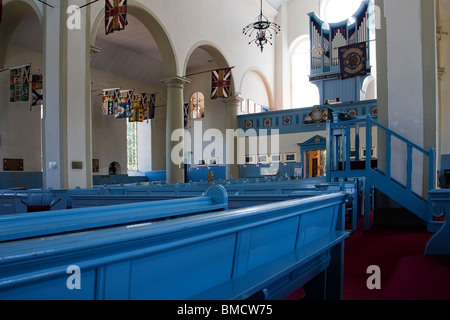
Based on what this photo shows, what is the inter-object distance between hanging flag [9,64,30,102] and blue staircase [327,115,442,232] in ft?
36.4

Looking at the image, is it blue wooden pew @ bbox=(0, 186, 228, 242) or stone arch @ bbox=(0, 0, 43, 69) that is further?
stone arch @ bbox=(0, 0, 43, 69)

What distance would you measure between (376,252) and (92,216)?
418 cm

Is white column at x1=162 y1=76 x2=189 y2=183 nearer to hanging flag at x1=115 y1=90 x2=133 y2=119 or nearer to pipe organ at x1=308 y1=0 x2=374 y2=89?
hanging flag at x1=115 y1=90 x2=133 y2=119

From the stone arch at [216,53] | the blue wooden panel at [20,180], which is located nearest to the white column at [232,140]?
the stone arch at [216,53]

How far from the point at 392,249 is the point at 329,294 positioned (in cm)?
241

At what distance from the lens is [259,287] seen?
173cm

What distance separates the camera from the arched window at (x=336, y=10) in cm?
2281

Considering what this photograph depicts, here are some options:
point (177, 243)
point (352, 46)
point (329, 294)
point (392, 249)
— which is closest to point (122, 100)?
point (352, 46)

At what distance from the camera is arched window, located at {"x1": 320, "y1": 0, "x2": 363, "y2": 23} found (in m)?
22.8

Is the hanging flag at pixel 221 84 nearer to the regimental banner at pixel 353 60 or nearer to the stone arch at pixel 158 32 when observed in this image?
the stone arch at pixel 158 32

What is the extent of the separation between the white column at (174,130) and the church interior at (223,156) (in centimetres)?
6

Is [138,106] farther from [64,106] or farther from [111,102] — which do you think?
[64,106]

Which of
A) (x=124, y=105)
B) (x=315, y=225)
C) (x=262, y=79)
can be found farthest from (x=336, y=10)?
(x=315, y=225)

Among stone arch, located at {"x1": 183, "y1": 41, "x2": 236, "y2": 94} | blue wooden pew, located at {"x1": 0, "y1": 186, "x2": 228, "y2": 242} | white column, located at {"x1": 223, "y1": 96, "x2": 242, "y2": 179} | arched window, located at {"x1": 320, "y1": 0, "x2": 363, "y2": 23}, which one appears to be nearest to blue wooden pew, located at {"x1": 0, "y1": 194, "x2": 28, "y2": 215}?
blue wooden pew, located at {"x1": 0, "y1": 186, "x2": 228, "y2": 242}
